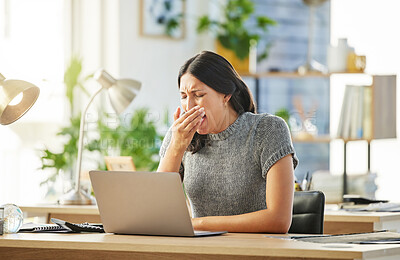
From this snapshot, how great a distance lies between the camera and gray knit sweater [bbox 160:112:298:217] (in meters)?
2.61

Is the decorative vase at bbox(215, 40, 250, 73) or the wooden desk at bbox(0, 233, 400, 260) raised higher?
the decorative vase at bbox(215, 40, 250, 73)

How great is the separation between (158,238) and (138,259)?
79 millimetres

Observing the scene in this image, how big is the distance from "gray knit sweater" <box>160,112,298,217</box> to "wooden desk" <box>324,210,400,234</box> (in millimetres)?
668

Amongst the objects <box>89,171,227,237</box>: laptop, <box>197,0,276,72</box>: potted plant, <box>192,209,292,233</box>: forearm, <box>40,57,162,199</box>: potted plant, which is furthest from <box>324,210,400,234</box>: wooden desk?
<box>197,0,276,72</box>: potted plant

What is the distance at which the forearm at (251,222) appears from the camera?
2449mm

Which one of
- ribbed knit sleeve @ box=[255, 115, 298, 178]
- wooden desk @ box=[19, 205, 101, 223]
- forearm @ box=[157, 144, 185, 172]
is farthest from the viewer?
wooden desk @ box=[19, 205, 101, 223]

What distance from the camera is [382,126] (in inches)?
202

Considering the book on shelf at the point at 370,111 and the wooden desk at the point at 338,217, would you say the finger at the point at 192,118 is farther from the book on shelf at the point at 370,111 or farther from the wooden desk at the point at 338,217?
the book on shelf at the point at 370,111

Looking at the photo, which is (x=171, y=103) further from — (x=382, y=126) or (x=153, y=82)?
(x=382, y=126)

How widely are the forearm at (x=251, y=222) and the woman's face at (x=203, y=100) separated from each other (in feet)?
1.13

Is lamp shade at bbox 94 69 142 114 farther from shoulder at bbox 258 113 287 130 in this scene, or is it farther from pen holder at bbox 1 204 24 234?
pen holder at bbox 1 204 24 234

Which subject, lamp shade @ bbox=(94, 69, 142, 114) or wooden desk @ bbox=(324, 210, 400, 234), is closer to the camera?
wooden desk @ bbox=(324, 210, 400, 234)

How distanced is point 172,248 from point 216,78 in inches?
32.7

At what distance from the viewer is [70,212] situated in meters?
3.45
